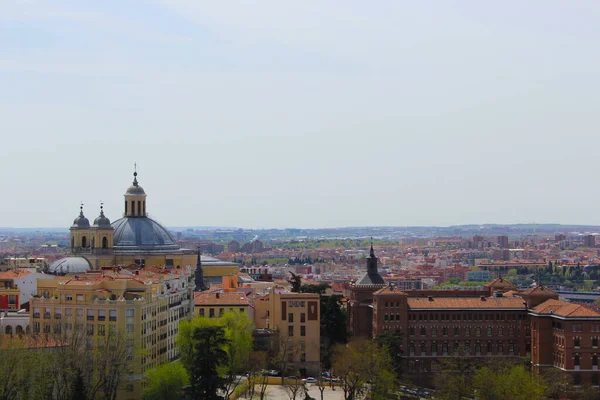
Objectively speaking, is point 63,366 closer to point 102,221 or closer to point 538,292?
point 102,221

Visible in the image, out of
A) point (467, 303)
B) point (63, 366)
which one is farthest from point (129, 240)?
point (63, 366)

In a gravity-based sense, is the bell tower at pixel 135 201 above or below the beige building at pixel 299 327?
above

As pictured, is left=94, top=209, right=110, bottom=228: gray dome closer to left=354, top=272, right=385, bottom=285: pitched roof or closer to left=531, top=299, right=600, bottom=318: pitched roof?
left=354, top=272, right=385, bottom=285: pitched roof

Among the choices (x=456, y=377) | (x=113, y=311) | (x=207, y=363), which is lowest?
(x=456, y=377)

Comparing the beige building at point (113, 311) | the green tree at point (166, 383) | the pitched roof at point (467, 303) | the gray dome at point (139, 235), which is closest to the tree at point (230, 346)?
the beige building at point (113, 311)

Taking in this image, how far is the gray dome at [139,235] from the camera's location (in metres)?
73.9

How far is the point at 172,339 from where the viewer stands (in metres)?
56.3

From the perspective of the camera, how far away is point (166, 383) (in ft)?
156

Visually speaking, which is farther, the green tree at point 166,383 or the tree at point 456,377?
the tree at point 456,377

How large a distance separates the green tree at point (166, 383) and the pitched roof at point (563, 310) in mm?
23395

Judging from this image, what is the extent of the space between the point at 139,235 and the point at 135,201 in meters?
2.81

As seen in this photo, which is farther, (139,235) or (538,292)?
(139,235)

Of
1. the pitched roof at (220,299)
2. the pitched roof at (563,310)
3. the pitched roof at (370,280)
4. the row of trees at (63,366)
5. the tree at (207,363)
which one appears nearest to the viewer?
the row of trees at (63,366)

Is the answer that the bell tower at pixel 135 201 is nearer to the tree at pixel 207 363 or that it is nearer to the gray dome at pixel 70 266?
the gray dome at pixel 70 266
